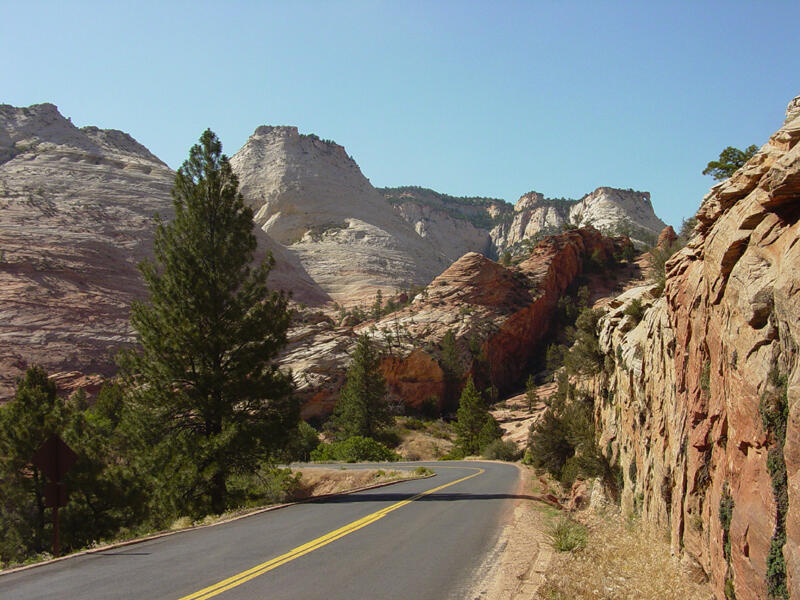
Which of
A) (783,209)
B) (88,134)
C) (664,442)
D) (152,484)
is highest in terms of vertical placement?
(88,134)

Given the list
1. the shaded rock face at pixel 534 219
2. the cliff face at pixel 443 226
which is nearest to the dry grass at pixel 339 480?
the shaded rock face at pixel 534 219

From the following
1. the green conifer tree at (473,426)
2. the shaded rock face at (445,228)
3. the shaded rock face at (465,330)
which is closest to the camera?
the green conifer tree at (473,426)

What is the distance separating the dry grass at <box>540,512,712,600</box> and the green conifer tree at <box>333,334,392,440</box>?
4295cm

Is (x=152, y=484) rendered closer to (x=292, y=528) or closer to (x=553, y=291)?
(x=292, y=528)

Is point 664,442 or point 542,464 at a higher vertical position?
point 664,442

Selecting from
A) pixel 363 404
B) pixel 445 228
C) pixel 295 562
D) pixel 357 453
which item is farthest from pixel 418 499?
pixel 445 228

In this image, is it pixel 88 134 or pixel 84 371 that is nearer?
pixel 84 371

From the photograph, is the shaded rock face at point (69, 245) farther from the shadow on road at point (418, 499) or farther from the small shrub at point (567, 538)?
the small shrub at point (567, 538)

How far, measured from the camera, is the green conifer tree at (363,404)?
52094mm

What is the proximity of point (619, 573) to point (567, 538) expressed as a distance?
152 cm

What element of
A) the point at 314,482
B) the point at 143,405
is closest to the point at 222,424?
the point at 143,405

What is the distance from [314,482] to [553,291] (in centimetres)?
6102

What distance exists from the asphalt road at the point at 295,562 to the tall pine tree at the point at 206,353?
16.1 feet

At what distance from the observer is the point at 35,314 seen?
5941 centimetres
